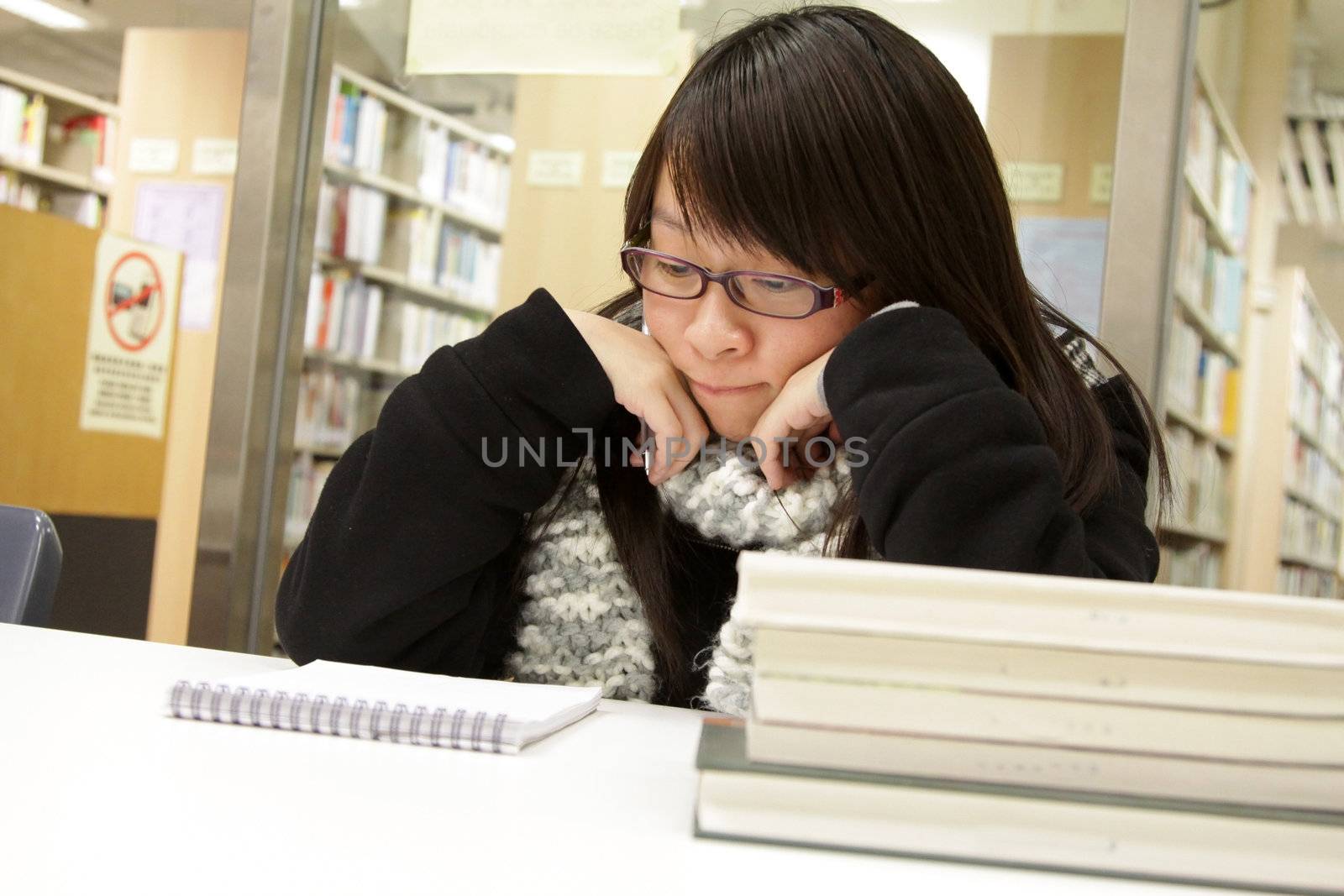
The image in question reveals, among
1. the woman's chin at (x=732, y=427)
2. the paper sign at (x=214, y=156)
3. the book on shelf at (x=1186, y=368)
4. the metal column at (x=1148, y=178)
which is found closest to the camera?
the woman's chin at (x=732, y=427)

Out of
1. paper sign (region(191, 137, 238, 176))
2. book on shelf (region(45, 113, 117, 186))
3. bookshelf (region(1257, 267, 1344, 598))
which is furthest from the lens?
→ book on shelf (region(45, 113, 117, 186))

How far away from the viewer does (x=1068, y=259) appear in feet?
5.60

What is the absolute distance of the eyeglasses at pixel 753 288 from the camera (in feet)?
3.07

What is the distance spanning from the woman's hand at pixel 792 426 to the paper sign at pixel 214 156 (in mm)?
2140

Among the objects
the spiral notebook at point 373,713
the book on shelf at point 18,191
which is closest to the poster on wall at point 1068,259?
the spiral notebook at point 373,713

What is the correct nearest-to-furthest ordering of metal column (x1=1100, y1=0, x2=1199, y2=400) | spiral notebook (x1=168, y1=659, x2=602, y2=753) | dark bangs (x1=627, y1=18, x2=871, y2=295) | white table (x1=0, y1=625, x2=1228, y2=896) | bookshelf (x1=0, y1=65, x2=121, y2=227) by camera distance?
white table (x1=0, y1=625, x2=1228, y2=896) < spiral notebook (x1=168, y1=659, x2=602, y2=753) < dark bangs (x1=627, y1=18, x2=871, y2=295) < metal column (x1=1100, y1=0, x2=1199, y2=400) < bookshelf (x1=0, y1=65, x2=121, y2=227)

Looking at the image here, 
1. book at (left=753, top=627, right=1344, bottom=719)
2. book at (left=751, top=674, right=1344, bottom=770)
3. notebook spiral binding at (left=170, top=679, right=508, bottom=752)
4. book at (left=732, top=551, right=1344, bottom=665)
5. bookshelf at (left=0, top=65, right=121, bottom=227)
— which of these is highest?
bookshelf at (left=0, top=65, right=121, bottom=227)

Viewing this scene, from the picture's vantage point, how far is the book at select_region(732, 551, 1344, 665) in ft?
1.34

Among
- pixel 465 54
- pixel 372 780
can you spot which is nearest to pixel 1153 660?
pixel 372 780

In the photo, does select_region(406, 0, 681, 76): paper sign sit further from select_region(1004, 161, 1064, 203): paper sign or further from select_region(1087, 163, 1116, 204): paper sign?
select_region(1087, 163, 1116, 204): paper sign

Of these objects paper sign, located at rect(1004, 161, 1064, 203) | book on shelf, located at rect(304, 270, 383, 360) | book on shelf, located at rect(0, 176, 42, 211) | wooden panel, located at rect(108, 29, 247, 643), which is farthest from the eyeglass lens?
book on shelf, located at rect(0, 176, 42, 211)

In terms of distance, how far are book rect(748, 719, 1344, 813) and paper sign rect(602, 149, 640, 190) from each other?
1577 mm

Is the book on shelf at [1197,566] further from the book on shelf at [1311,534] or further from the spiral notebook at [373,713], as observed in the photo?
the spiral notebook at [373,713]

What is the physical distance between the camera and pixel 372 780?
531 millimetres
